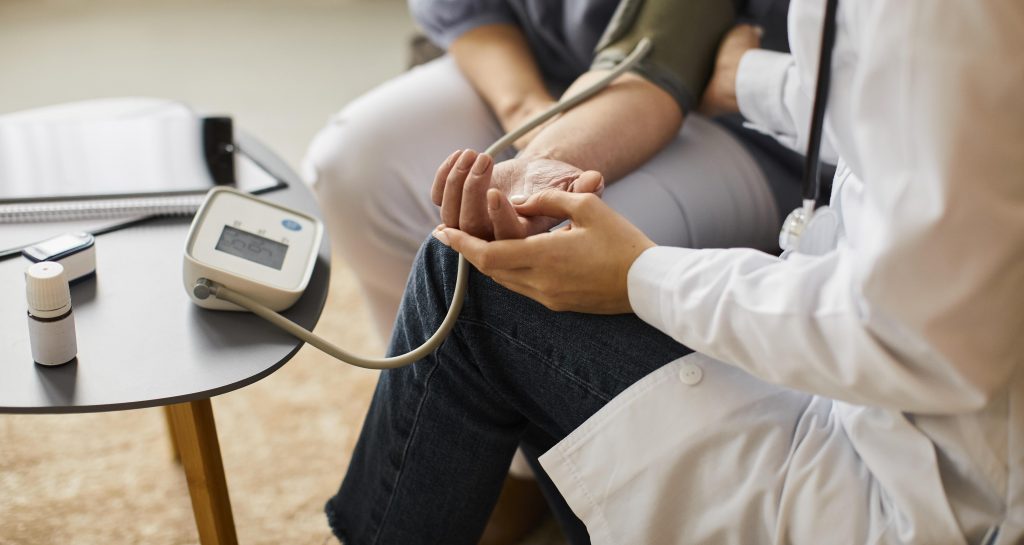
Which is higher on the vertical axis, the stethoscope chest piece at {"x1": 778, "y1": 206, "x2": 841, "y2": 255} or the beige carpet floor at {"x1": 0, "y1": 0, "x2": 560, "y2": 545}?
the stethoscope chest piece at {"x1": 778, "y1": 206, "x2": 841, "y2": 255}

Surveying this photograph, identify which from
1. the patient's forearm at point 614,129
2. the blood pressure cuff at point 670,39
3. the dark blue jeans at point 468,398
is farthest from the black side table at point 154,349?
the blood pressure cuff at point 670,39

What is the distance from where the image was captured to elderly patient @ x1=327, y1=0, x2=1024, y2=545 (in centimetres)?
58

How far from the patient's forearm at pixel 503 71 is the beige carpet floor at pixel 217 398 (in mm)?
510

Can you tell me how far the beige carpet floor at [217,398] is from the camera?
4.00 ft

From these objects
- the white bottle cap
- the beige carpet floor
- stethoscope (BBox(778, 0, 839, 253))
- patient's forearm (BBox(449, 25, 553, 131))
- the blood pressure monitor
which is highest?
stethoscope (BBox(778, 0, 839, 253))

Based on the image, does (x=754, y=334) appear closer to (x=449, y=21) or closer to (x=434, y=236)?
(x=434, y=236)

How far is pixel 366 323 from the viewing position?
161cm

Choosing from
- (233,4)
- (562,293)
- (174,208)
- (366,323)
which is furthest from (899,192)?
(233,4)

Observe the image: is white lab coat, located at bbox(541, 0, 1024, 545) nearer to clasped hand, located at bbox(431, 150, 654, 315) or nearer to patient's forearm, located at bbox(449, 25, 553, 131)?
clasped hand, located at bbox(431, 150, 654, 315)

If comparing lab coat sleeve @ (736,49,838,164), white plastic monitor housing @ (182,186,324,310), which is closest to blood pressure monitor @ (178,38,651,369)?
white plastic monitor housing @ (182,186,324,310)

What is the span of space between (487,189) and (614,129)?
279 millimetres

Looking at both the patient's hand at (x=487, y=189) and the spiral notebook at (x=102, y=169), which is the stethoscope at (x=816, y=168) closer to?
the patient's hand at (x=487, y=189)

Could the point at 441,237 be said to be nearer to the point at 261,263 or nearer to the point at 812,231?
the point at 261,263

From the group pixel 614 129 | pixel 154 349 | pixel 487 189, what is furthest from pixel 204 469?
pixel 614 129
